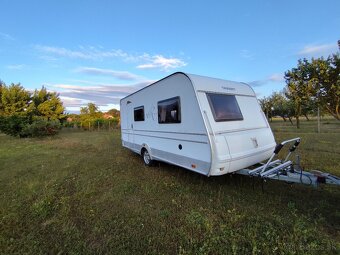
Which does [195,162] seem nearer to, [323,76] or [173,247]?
[173,247]

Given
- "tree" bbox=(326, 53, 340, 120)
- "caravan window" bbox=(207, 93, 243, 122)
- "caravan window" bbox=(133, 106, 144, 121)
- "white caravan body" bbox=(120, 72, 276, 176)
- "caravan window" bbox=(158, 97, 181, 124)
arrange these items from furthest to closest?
"tree" bbox=(326, 53, 340, 120)
"caravan window" bbox=(133, 106, 144, 121)
"caravan window" bbox=(158, 97, 181, 124)
"caravan window" bbox=(207, 93, 243, 122)
"white caravan body" bbox=(120, 72, 276, 176)

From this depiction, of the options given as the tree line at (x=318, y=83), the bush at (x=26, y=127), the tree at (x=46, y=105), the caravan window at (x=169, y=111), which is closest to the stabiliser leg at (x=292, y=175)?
the caravan window at (x=169, y=111)

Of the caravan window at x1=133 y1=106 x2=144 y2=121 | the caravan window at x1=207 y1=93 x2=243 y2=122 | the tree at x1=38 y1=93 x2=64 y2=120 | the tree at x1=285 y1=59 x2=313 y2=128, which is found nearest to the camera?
the caravan window at x1=207 y1=93 x2=243 y2=122

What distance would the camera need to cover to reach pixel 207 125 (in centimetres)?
426

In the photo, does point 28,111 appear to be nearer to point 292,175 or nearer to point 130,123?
point 130,123

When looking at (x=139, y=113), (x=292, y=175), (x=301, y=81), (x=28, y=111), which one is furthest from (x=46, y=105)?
(x=292, y=175)

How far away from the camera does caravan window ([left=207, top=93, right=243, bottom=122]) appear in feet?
15.0

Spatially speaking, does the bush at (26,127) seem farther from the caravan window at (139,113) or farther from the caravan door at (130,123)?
the caravan window at (139,113)

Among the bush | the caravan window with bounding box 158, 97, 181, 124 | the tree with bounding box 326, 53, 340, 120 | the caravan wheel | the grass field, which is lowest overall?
the grass field

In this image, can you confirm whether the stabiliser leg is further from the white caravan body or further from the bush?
the bush

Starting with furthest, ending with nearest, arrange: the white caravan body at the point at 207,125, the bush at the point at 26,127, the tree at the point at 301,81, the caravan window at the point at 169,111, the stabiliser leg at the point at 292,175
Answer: the bush at the point at 26,127 < the tree at the point at 301,81 < the caravan window at the point at 169,111 < the white caravan body at the point at 207,125 < the stabiliser leg at the point at 292,175

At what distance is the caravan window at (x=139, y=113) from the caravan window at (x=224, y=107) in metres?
3.17

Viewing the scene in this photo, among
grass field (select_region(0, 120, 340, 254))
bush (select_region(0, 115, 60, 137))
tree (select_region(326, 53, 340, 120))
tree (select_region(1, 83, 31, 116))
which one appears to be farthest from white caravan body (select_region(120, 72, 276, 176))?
tree (select_region(1, 83, 31, 116))

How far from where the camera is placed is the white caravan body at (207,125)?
14.0ft
